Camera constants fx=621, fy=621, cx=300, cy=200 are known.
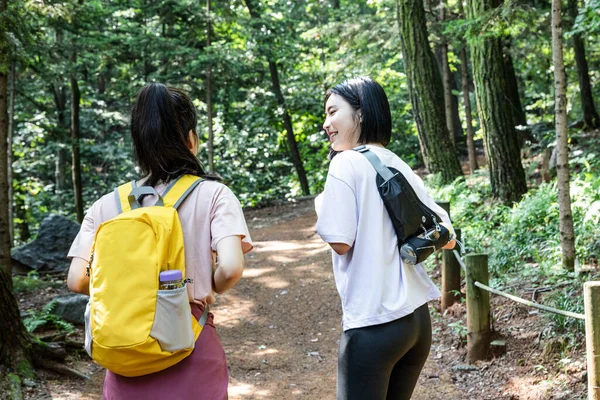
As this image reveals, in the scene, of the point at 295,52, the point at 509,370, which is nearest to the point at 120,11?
the point at 295,52

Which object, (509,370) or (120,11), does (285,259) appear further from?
(120,11)

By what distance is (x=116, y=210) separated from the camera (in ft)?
7.41

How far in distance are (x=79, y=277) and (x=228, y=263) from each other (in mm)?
565

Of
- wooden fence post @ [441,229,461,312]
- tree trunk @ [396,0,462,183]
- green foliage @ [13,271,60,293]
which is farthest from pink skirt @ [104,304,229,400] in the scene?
tree trunk @ [396,0,462,183]

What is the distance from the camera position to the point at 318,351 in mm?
7273

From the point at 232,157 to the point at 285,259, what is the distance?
11028 mm

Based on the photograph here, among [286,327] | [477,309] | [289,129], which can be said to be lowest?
[286,327]

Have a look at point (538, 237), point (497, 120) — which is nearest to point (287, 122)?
point (497, 120)

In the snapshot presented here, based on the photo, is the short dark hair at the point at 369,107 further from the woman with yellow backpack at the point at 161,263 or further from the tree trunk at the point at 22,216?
the tree trunk at the point at 22,216

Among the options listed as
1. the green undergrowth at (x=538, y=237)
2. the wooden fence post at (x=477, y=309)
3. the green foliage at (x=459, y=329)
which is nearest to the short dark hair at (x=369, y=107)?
the wooden fence post at (x=477, y=309)

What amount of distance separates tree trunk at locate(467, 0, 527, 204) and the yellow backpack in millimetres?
9032

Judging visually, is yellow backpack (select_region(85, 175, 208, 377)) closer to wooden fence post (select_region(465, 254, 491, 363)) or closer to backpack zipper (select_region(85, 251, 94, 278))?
backpack zipper (select_region(85, 251, 94, 278))

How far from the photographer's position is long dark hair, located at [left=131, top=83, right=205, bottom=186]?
229cm

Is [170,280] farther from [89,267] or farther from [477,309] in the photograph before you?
[477,309]
